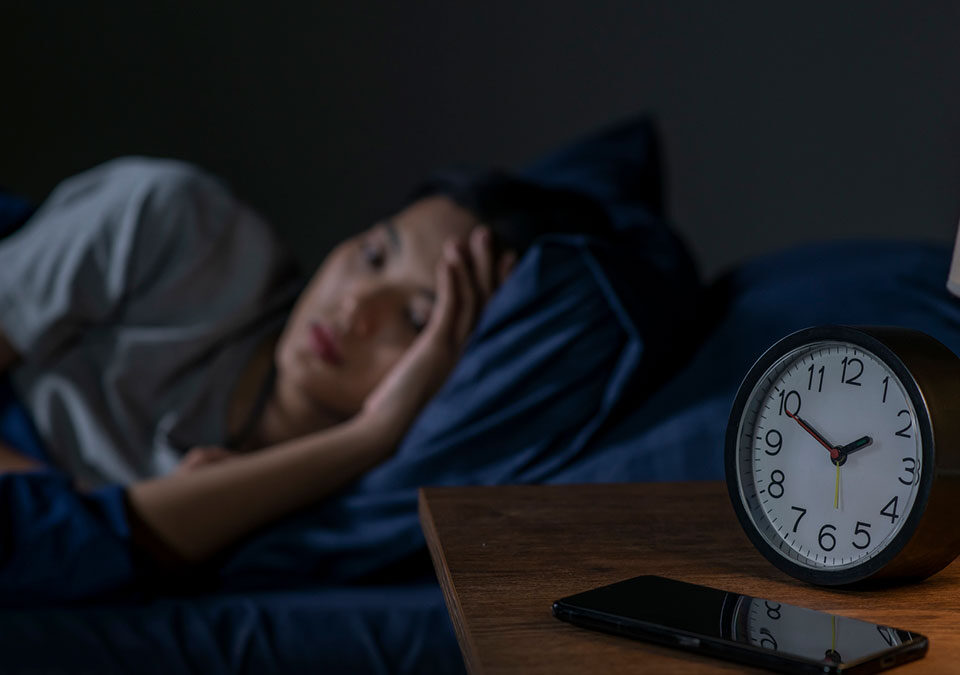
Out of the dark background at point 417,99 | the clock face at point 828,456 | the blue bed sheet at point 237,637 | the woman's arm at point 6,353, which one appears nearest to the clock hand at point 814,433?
the clock face at point 828,456

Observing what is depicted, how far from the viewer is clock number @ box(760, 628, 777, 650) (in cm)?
49

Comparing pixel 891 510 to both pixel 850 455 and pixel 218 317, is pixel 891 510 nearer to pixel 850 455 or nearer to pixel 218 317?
pixel 850 455

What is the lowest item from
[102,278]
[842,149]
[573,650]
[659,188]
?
[102,278]

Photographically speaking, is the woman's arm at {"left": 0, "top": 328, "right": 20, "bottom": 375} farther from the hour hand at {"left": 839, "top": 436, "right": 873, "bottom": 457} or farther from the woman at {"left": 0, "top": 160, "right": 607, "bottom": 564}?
the hour hand at {"left": 839, "top": 436, "right": 873, "bottom": 457}

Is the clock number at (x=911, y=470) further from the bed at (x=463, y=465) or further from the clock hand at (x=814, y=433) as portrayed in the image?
the bed at (x=463, y=465)

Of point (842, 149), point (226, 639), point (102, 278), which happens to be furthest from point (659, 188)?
point (226, 639)

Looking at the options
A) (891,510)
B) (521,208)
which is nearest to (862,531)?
(891,510)

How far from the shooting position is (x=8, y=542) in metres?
1.08

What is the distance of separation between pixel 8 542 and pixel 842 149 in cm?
148

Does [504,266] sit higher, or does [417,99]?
[417,99]

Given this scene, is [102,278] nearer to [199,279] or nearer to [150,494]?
[199,279]

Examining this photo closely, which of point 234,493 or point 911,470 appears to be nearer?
point 911,470

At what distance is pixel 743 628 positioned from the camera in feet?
1.70

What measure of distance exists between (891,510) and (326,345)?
3.00 feet
